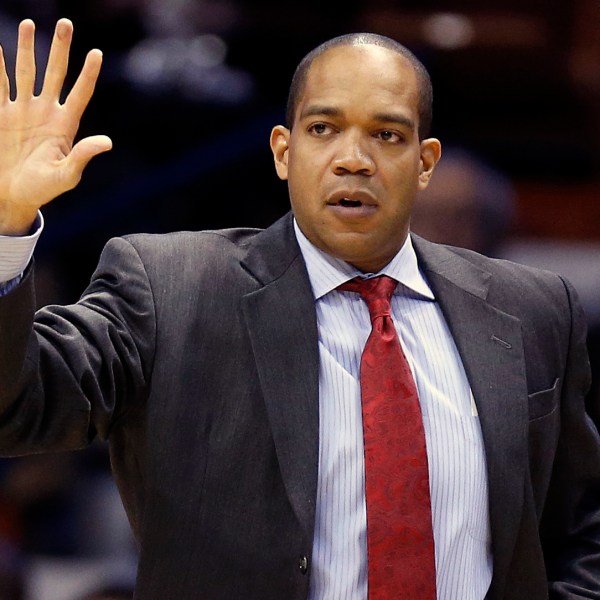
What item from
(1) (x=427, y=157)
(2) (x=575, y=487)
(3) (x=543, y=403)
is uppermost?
(1) (x=427, y=157)

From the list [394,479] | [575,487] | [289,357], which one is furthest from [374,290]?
[575,487]

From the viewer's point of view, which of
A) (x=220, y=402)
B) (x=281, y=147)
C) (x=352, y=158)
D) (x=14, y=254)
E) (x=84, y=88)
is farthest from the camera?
(x=281, y=147)

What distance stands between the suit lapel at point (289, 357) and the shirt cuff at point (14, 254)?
1.40 ft

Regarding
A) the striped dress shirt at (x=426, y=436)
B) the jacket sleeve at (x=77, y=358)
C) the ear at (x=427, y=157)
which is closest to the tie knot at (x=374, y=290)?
the striped dress shirt at (x=426, y=436)

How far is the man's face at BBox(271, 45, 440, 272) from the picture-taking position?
2.08m

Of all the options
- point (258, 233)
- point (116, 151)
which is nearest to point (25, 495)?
point (116, 151)

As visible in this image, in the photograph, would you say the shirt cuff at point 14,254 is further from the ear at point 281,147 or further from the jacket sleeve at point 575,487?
the jacket sleeve at point 575,487

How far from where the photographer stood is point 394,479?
6.42 feet

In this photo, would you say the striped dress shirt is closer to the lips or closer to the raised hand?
the lips

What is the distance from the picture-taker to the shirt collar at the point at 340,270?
210 cm

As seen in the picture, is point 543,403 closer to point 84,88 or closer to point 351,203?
point 351,203

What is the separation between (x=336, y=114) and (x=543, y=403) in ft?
1.93

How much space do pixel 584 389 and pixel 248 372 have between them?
66 cm

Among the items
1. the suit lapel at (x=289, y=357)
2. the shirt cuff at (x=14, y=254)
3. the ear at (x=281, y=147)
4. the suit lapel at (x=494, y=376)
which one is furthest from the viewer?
the ear at (x=281, y=147)
